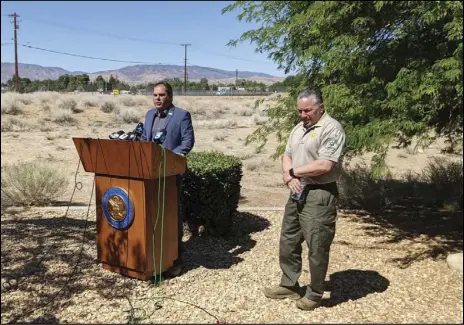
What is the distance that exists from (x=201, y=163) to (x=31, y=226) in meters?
2.39

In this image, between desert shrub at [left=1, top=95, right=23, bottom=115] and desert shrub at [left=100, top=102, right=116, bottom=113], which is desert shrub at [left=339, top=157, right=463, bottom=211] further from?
desert shrub at [left=100, top=102, right=116, bottom=113]

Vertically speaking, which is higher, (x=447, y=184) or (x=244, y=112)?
(x=244, y=112)

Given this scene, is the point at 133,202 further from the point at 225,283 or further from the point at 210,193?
the point at 210,193

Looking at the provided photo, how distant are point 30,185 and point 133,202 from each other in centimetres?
408

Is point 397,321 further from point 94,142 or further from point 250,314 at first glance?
point 94,142

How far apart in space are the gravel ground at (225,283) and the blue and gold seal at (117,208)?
56 cm

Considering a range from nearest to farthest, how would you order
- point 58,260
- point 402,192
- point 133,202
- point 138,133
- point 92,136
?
point 133,202
point 138,133
point 58,260
point 402,192
point 92,136

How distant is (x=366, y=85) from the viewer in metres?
4.82

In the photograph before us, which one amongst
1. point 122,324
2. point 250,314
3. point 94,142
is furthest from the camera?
point 94,142

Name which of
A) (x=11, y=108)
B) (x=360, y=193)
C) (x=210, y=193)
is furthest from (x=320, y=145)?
(x=11, y=108)

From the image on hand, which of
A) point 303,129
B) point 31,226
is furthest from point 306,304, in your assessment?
point 31,226

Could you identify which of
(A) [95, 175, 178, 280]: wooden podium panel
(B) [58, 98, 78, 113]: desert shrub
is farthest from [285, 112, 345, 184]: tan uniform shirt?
(B) [58, 98, 78, 113]: desert shrub

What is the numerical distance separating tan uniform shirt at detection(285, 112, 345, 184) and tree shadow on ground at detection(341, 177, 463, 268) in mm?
2039

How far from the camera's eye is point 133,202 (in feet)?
13.2
